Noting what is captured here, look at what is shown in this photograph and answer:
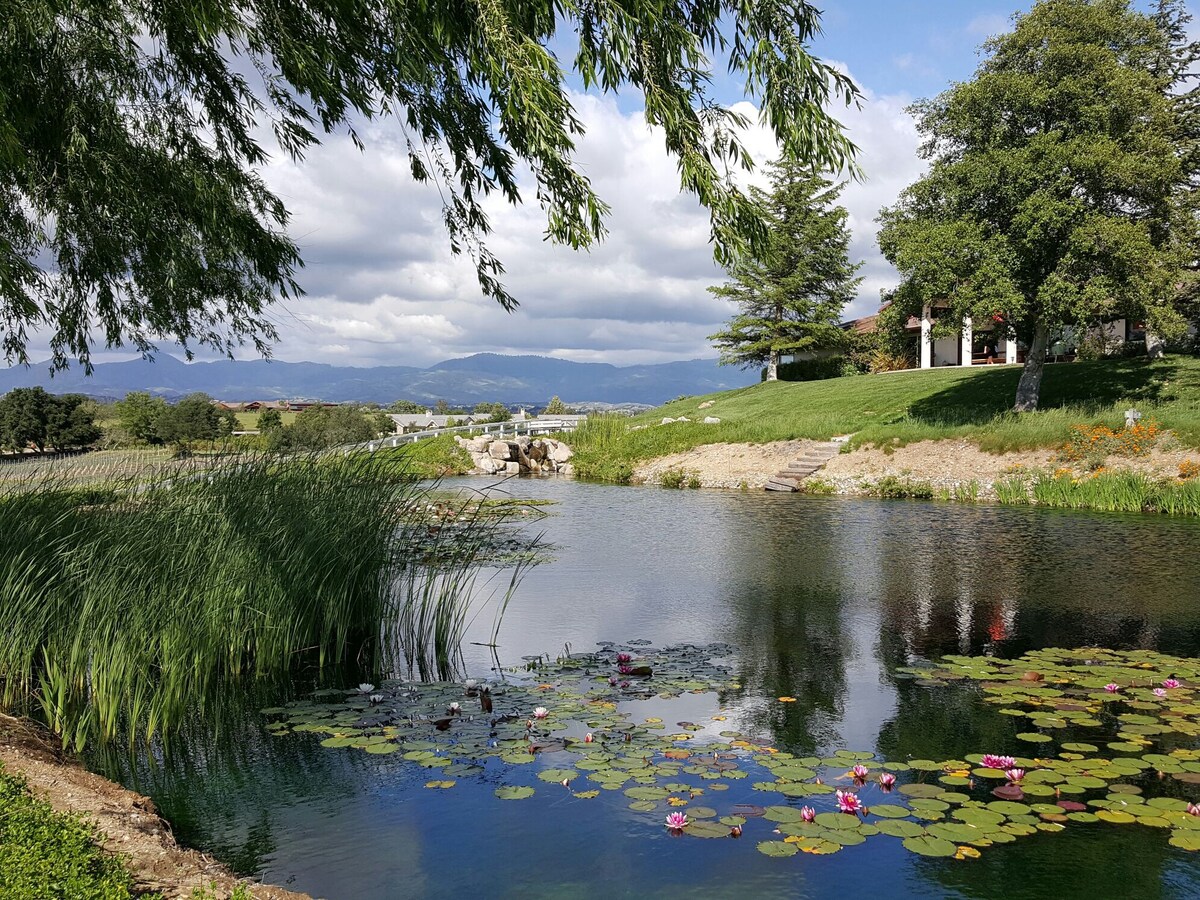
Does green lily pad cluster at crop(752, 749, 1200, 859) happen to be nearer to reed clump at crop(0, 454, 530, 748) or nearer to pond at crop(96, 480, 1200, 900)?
pond at crop(96, 480, 1200, 900)

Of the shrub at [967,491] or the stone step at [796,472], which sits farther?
the stone step at [796,472]

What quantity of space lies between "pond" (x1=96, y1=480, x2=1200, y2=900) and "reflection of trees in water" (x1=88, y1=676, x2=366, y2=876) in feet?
0.06

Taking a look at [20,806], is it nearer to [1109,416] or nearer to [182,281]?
[182,281]

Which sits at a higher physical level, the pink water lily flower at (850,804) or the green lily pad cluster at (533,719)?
the pink water lily flower at (850,804)

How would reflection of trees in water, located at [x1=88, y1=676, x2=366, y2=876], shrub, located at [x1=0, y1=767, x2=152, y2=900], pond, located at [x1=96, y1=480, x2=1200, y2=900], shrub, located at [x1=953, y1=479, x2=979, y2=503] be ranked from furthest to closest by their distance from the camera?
shrub, located at [x1=953, y1=479, x2=979, y2=503] < reflection of trees in water, located at [x1=88, y1=676, x2=366, y2=876] < pond, located at [x1=96, y1=480, x2=1200, y2=900] < shrub, located at [x1=0, y1=767, x2=152, y2=900]

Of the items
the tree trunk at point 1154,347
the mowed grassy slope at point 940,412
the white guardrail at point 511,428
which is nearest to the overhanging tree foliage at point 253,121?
the mowed grassy slope at point 940,412

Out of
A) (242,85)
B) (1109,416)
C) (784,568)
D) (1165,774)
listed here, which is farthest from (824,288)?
(1165,774)

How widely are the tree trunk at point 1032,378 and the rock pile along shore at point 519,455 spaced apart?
1461 centimetres

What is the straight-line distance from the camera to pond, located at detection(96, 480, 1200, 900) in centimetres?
412

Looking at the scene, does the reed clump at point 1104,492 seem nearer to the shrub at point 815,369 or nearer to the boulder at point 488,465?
the boulder at point 488,465

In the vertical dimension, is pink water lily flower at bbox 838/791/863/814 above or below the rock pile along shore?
below

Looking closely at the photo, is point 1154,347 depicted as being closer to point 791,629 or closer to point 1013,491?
point 1013,491

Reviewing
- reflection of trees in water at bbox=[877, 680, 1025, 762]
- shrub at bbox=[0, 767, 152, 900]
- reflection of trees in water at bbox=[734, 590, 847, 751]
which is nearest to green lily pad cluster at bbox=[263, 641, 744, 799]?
reflection of trees in water at bbox=[734, 590, 847, 751]

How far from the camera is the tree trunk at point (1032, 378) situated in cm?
2464
